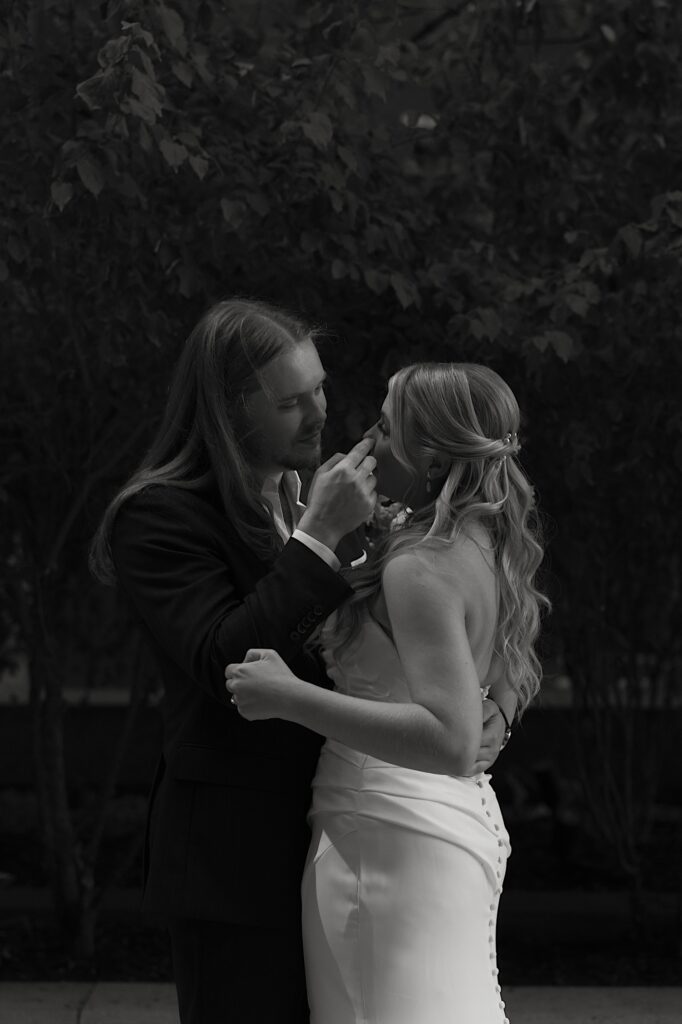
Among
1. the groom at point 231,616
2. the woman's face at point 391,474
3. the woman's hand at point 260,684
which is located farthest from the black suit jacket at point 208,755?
the woman's face at point 391,474

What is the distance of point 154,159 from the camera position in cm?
419

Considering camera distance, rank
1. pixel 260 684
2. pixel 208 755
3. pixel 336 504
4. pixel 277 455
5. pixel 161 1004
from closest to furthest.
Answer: pixel 260 684 < pixel 336 504 < pixel 208 755 < pixel 277 455 < pixel 161 1004

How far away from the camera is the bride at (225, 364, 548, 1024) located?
7.39ft

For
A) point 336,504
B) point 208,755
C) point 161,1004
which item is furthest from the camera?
point 161,1004

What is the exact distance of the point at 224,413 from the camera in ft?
8.21

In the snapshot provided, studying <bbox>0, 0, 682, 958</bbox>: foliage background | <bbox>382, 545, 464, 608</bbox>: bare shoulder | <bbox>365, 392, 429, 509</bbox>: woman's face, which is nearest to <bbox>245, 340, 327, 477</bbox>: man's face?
<bbox>365, 392, 429, 509</bbox>: woman's face

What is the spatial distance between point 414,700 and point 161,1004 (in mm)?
3169

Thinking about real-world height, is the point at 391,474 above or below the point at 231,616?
above

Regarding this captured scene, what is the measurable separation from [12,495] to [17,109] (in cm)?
170

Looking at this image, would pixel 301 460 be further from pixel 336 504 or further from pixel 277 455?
pixel 336 504

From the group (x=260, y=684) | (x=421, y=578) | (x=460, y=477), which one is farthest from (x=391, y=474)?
(x=260, y=684)

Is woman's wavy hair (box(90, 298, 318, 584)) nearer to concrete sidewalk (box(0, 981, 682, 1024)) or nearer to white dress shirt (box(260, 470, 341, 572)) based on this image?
white dress shirt (box(260, 470, 341, 572))

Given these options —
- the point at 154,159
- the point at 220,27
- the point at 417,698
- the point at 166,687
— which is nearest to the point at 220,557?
the point at 166,687

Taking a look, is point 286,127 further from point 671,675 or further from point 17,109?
point 671,675
